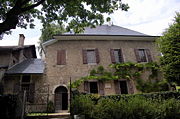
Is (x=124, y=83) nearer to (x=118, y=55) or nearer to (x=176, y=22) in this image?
(x=118, y=55)

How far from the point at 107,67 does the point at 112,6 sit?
648 cm

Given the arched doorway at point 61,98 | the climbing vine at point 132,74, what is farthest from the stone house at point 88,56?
the climbing vine at point 132,74

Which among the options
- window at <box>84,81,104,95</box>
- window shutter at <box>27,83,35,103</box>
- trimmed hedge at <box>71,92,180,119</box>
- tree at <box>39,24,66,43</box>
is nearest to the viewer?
trimmed hedge at <box>71,92,180,119</box>

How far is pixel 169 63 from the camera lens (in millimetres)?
9492

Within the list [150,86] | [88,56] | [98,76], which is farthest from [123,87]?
[88,56]

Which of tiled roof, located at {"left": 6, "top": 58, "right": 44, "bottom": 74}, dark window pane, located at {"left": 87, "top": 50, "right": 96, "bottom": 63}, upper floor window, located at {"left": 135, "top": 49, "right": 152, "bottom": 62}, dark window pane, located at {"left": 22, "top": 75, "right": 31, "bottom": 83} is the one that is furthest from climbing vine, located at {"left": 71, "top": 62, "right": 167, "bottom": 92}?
dark window pane, located at {"left": 22, "top": 75, "right": 31, "bottom": 83}

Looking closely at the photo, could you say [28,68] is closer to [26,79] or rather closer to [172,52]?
[26,79]

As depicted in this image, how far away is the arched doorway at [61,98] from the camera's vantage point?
1090 centimetres

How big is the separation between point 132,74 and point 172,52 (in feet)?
11.9

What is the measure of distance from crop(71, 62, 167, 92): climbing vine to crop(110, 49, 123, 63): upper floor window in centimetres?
76

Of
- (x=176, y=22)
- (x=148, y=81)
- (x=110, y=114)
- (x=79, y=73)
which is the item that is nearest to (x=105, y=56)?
(x=79, y=73)

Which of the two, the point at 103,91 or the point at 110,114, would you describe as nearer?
the point at 110,114

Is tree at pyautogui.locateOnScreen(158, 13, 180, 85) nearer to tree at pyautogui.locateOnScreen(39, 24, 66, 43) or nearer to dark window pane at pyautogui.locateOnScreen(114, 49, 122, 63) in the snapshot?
dark window pane at pyautogui.locateOnScreen(114, 49, 122, 63)

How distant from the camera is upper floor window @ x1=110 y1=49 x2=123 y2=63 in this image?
12.5 m
